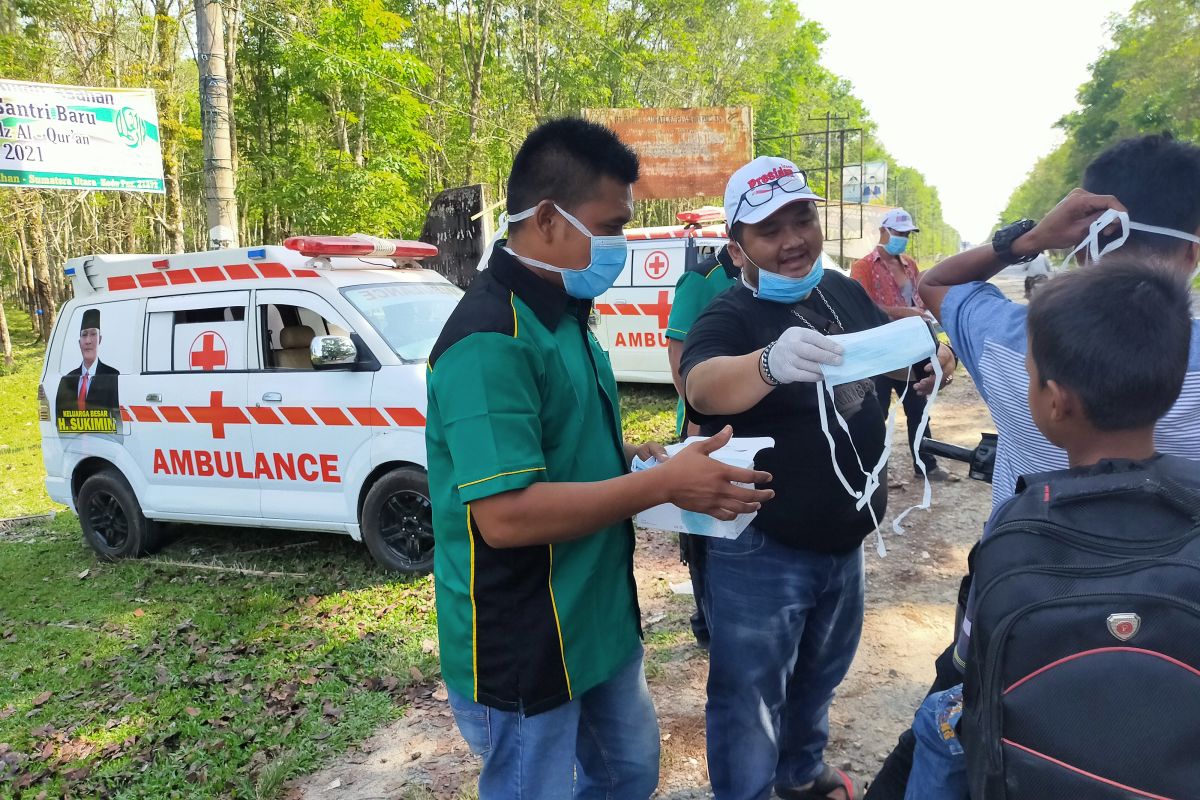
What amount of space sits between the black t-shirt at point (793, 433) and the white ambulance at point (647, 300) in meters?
7.15

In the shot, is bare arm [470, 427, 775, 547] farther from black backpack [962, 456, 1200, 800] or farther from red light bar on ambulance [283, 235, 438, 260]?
red light bar on ambulance [283, 235, 438, 260]

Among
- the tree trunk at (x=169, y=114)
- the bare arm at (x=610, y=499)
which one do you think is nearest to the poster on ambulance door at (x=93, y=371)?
the bare arm at (x=610, y=499)

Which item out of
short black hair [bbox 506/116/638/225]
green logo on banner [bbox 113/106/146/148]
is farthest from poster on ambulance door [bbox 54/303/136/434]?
short black hair [bbox 506/116/638/225]

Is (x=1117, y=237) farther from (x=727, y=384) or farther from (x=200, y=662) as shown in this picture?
(x=200, y=662)

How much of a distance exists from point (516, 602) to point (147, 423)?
505 centimetres

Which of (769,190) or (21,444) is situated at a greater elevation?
(769,190)

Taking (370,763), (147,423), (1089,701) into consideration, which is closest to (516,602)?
(1089,701)

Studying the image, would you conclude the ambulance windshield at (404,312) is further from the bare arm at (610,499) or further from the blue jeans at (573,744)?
the bare arm at (610,499)

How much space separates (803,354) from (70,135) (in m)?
9.74

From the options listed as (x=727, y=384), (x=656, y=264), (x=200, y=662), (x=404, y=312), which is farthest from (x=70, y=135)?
(x=727, y=384)

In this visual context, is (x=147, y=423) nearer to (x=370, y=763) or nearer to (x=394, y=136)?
(x=370, y=763)

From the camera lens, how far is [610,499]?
5.11 feet

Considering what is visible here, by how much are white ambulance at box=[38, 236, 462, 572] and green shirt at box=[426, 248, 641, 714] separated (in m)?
3.15

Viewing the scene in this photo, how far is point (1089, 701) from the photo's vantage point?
3.64ft
